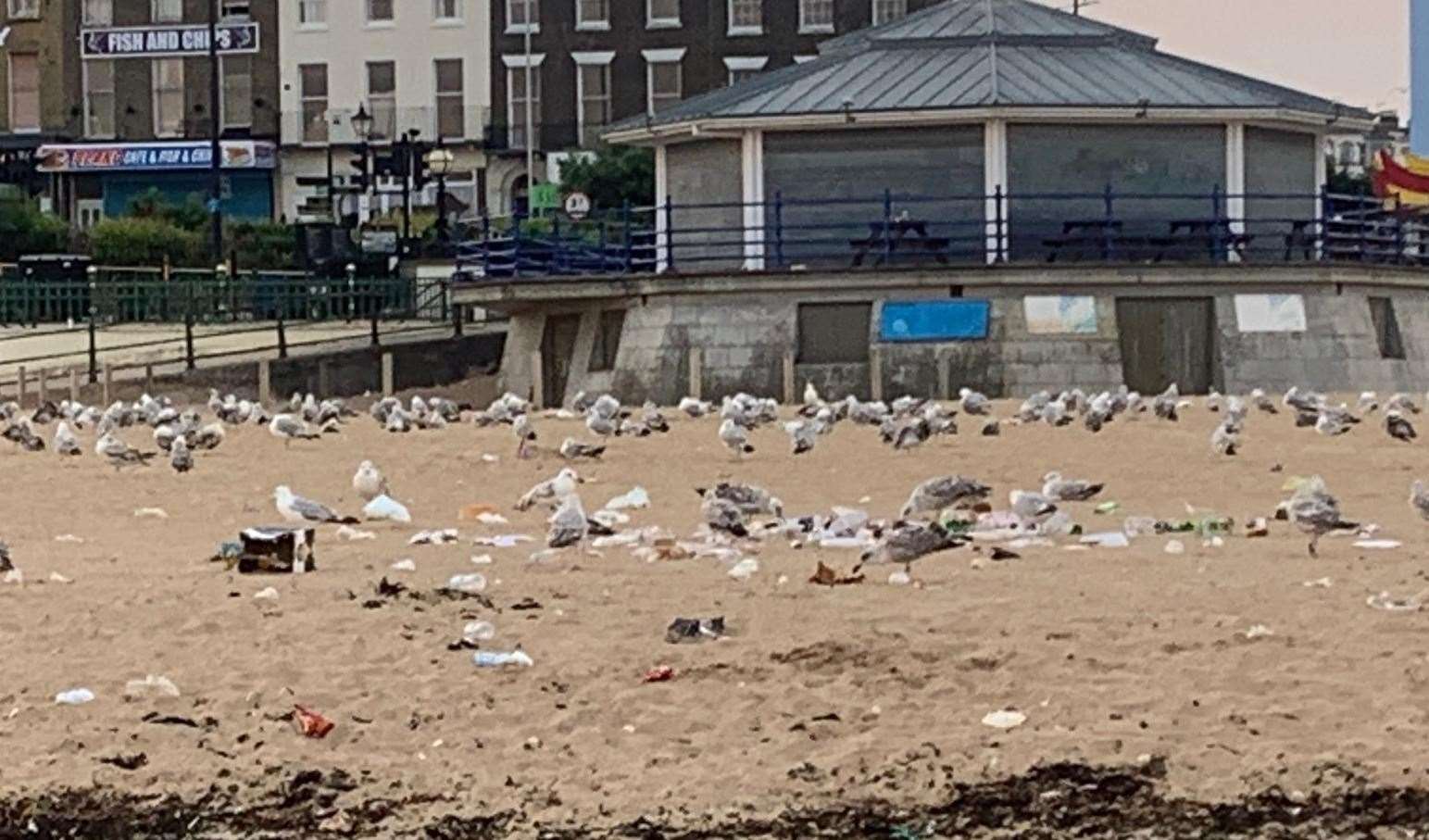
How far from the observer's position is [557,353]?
133 ft

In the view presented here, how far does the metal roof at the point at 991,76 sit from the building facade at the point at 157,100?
102 feet

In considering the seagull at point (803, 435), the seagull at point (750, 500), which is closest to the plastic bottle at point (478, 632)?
the seagull at point (750, 500)

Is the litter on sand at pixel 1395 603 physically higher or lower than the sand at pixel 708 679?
higher

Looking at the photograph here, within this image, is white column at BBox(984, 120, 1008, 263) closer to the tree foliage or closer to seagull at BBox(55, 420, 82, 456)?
seagull at BBox(55, 420, 82, 456)

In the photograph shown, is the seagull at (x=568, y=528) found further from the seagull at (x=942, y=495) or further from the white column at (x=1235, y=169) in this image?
the white column at (x=1235, y=169)

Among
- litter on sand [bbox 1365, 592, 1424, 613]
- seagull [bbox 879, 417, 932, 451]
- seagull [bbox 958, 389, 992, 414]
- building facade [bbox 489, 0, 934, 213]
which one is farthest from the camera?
building facade [bbox 489, 0, 934, 213]

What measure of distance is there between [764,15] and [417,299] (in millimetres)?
18745

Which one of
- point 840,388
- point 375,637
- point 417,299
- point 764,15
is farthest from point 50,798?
point 764,15

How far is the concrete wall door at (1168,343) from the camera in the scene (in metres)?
36.3

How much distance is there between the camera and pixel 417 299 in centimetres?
5216

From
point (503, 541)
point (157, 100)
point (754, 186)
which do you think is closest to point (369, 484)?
point (503, 541)

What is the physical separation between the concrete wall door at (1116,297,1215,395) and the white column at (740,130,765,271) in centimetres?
486

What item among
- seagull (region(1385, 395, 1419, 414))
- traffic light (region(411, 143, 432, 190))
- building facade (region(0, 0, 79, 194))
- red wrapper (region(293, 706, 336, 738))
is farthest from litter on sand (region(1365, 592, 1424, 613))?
building facade (region(0, 0, 79, 194))

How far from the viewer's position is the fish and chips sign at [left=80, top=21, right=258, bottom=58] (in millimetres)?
70688
